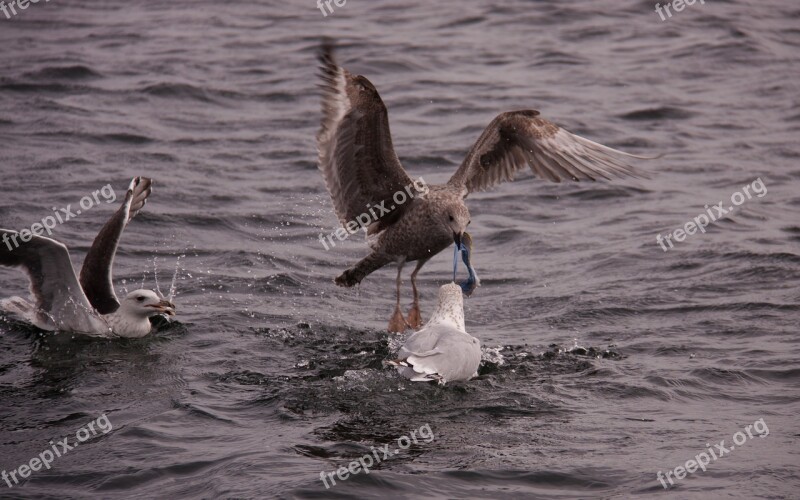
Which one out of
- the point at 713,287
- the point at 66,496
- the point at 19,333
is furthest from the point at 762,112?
the point at 66,496

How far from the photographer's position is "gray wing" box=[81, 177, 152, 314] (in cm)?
905

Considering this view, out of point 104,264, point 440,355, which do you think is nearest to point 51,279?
point 104,264

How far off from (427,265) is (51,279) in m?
4.22

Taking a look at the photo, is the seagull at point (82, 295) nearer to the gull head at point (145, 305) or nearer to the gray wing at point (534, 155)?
the gull head at point (145, 305)

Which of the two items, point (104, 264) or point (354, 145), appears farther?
point (104, 264)

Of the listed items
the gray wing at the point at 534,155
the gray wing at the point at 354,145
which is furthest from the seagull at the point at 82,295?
the gray wing at the point at 534,155

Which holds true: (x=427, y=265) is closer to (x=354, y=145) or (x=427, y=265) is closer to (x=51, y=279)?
(x=354, y=145)

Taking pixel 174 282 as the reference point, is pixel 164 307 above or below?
above

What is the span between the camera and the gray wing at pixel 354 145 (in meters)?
8.59

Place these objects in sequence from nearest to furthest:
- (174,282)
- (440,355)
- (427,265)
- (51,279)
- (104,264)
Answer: (440,355)
(51,279)
(104,264)
(174,282)
(427,265)

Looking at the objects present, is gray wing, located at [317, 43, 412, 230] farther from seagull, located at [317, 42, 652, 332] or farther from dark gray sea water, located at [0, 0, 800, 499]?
dark gray sea water, located at [0, 0, 800, 499]

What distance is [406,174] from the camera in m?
9.16

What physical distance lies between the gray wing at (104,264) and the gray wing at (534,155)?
2675mm

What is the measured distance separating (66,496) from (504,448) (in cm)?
254
